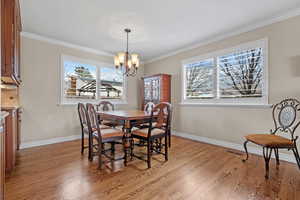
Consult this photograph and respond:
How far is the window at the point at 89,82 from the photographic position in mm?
3855

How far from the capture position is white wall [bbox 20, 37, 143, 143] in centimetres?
326

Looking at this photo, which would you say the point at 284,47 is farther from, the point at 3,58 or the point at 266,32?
the point at 3,58

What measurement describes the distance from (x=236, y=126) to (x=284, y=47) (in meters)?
1.60

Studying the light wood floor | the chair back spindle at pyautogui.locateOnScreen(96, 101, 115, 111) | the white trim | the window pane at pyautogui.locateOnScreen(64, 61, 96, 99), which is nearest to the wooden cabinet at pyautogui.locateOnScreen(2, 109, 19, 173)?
the light wood floor

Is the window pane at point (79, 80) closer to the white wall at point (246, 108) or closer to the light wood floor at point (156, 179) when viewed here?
the light wood floor at point (156, 179)

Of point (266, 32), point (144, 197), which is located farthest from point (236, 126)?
point (144, 197)

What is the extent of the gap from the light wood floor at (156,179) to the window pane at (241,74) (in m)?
1.24

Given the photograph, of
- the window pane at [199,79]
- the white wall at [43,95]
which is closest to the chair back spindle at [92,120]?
the white wall at [43,95]

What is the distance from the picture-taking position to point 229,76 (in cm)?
331

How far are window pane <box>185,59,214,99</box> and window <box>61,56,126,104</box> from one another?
2050 millimetres

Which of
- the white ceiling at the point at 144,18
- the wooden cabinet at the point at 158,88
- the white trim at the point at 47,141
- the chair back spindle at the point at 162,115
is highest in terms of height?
the white ceiling at the point at 144,18

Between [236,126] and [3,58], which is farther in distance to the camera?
[236,126]

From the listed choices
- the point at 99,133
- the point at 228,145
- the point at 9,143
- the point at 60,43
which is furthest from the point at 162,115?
the point at 60,43

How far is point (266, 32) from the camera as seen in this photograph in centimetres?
280
